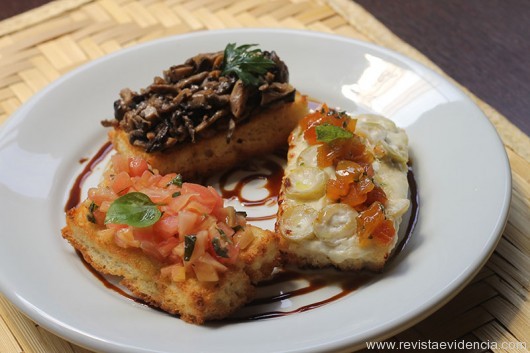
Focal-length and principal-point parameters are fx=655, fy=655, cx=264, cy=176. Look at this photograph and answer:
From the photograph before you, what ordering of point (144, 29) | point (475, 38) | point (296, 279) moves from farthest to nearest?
point (475, 38) < point (144, 29) < point (296, 279)

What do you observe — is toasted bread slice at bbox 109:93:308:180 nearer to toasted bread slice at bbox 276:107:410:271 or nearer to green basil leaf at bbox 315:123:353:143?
toasted bread slice at bbox 276:107:410:271

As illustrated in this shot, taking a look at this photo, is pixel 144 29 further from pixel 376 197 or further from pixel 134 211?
pixel 376 197

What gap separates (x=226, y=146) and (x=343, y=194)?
150 centimetres

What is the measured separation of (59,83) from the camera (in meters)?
6.04

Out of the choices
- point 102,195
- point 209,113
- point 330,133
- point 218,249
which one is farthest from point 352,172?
point 102,195

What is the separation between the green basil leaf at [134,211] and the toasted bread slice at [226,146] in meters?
1.14

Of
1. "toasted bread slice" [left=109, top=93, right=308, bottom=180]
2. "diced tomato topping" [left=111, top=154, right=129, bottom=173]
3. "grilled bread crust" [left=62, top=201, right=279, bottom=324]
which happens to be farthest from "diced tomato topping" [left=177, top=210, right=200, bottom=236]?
"toasted bread slice" [left=109, top=93, right=308, bottom=180]

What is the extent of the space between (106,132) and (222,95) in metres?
1.21

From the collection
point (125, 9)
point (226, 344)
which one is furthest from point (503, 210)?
point (125, 9)

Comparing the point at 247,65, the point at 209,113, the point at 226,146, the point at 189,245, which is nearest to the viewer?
the point at 189,245

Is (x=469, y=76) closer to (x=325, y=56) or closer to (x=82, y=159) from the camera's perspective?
(x=325, y=56)

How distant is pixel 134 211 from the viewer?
4.09 m

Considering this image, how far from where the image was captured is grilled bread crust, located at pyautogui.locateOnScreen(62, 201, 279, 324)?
13.2 feet

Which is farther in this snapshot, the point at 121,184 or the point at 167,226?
the point at 121,184
